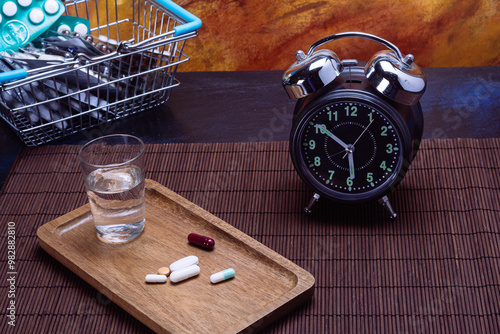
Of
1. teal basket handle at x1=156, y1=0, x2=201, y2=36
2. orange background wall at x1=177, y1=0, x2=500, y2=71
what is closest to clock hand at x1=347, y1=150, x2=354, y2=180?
teal basket handle at x1=156, y1=0, x2=201, y2=36

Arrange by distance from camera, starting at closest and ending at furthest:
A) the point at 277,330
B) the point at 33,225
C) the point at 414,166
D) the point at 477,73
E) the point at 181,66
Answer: the point at 277,330 → the point at 33,225 → the point at 414,166 → the point at 477,73 → the point at 181,66

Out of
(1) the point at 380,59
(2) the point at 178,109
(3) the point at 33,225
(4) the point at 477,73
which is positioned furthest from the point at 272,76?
(3) the point at 33,225

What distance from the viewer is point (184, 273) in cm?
113

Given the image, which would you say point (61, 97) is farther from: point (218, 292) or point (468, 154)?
point (468, 154)

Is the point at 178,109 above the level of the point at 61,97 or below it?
below

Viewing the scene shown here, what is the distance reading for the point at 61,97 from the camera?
1521mm

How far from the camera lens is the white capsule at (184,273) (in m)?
1.12

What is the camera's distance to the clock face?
1.27 meters

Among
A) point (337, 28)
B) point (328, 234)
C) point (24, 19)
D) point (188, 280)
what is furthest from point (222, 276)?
point (337, 28)

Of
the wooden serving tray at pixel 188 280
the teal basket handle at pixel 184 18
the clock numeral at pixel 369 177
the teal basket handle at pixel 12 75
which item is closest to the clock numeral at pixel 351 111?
the clock numeral at pixel 369 177

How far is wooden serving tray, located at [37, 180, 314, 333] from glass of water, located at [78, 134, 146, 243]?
0.11 ft

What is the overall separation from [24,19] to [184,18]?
417 millimetres

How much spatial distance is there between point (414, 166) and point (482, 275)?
0.37 meters

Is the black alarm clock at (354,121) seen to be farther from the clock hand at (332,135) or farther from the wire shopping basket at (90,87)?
the wire shopping basket at (90,87)
